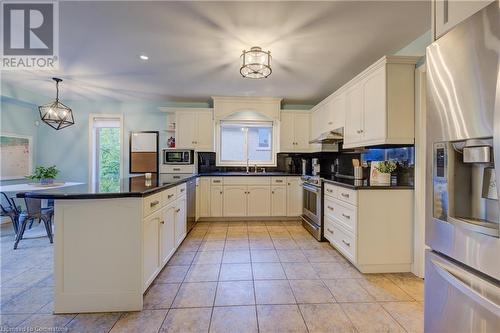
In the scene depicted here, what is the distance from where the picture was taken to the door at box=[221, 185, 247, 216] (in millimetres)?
4406

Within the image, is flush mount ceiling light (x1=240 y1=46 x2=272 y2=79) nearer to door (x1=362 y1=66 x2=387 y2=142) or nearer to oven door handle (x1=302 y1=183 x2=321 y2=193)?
door (x1=362 y1=66 x2=387 y2=142)

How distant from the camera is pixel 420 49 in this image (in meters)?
2.45

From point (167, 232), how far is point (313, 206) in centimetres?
217

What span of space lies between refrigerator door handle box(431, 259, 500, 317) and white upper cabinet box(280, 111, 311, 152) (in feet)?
12.5

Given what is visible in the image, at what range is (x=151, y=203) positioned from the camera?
196 centimetres

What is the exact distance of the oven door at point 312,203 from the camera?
11.1 feet

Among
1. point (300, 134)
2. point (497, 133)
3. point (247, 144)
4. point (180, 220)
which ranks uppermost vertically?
point (300, 134)

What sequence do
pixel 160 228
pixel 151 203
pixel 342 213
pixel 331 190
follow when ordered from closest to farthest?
pixel 151 203, pixel 160 228, pixel 342 213, pixel 331 190

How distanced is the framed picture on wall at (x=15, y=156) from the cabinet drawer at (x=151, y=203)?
414cm

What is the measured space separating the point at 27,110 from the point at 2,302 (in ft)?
14.3

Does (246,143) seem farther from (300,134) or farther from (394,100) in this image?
(394,100)

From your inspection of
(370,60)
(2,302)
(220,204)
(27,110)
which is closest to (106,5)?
(2,302)

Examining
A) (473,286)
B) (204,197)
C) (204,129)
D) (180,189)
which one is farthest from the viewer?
(204,129)

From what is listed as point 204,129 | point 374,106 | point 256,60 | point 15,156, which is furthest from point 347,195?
point 15,156
